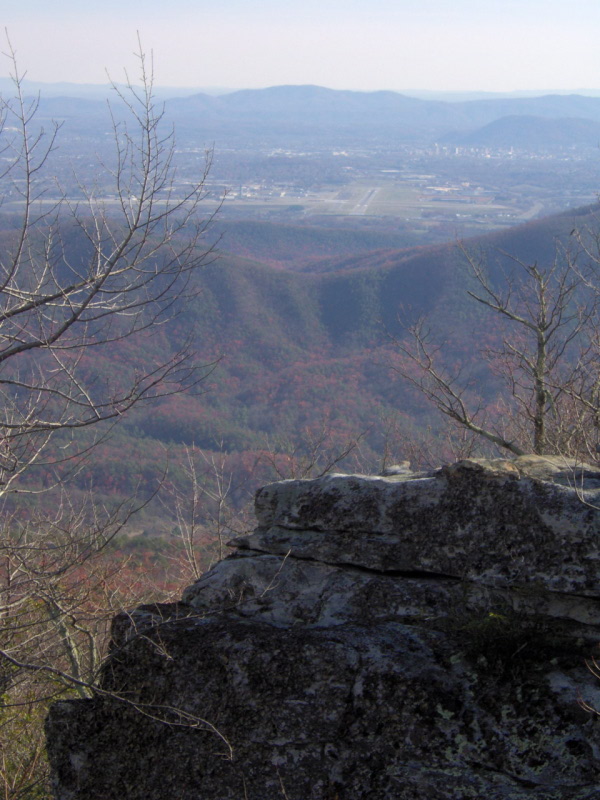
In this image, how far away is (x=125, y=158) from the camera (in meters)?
5.55

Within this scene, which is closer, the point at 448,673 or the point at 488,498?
the point at 448,673

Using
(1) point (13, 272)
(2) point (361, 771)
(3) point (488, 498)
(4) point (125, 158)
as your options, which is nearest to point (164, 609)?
(2) point (361, 771)

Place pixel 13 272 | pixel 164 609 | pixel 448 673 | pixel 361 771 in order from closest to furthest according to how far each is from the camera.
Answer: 1. pixel 361 771
2. pixel 448 673
3. pixel 164 609
4. pixel 13 272

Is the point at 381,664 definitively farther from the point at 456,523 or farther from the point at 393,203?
the point at 393,203

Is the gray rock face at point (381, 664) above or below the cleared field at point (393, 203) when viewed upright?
below

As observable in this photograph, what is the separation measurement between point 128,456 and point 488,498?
48.0m

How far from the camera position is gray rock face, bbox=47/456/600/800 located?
2977mm

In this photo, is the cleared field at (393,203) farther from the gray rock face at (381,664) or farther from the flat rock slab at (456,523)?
the gray rock face at (381,664)

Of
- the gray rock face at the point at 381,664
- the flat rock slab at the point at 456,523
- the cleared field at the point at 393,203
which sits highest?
the cleared field at the point at 393,203

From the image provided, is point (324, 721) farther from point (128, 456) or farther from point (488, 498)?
point (128, 456)

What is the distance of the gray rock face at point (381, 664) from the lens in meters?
2.98

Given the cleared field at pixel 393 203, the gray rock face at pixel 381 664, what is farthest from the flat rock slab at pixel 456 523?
the cleared field at pixel 393 203

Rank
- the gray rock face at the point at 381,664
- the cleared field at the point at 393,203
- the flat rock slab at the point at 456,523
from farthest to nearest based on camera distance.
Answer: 1. the cleared field at the point at 393,203
2. the flat rock slab at the point at 456,523
3. the gray rock face at the point at 381,664

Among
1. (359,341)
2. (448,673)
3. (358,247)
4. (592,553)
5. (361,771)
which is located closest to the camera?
(361,771)
